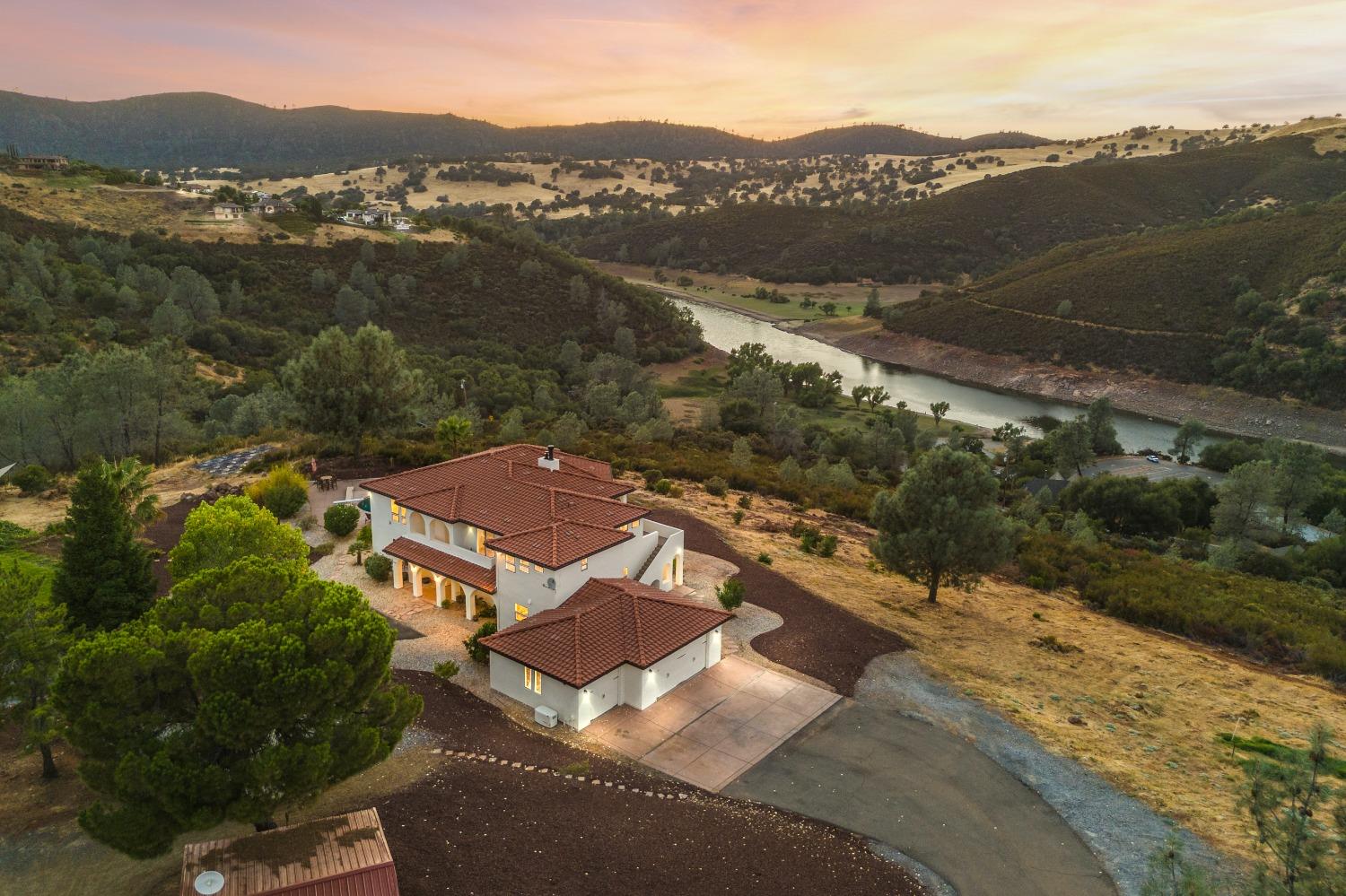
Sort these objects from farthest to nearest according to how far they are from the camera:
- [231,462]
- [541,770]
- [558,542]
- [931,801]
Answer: [231,462] < [558,542] < [541,770] < [931,801]

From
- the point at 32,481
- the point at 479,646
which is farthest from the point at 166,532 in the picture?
the point at 479,646

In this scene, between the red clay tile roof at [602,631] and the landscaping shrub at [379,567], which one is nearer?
the red clay tile roof at [602,631]

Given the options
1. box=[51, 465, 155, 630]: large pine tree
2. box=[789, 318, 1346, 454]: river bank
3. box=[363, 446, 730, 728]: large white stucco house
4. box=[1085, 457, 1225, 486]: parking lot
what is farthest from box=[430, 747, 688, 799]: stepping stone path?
box=[789, 318, 1346, 454]: river bank

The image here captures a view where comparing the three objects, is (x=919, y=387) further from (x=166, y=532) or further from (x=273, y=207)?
(x=273, y=207)

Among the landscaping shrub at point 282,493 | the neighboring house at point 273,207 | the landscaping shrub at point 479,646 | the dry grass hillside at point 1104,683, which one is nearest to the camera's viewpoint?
the dry grass hillside at point 1104,683

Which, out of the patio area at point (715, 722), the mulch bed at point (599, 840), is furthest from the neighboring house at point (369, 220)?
the mulch bed at point (599, 840)

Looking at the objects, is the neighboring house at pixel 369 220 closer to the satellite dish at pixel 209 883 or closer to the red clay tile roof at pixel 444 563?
the red clay tile roof at pixel 444 563
